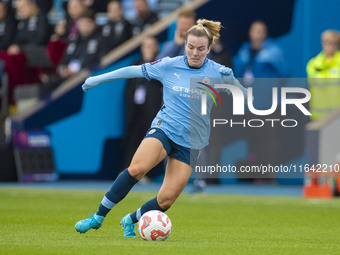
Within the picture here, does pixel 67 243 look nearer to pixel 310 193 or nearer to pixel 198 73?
pixel 198 73

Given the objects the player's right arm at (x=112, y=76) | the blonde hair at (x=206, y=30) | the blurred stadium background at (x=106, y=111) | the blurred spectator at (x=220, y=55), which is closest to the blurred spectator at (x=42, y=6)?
the blurred stadium background at (x=106, y=111)

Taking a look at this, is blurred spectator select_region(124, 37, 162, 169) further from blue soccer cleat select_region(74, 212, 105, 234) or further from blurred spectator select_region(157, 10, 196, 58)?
blue soccer cleat select_region(74, 212, 105, 234)

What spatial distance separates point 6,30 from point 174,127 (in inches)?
552

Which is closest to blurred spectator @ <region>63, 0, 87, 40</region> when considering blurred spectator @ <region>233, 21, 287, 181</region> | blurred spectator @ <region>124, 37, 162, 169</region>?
blurred spectator @ <region>124, 37, 162, 169</region>

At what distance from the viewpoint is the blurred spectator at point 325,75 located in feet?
49.8

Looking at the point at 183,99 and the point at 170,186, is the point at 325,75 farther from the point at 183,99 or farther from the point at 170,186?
the point at 170,186

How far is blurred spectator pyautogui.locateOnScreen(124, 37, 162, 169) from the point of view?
16595 mm

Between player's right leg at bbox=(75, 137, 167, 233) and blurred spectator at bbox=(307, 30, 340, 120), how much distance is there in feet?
25.0

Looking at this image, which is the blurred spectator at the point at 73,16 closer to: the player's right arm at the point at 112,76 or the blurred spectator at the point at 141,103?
the blurred spectator at the point at 141,103

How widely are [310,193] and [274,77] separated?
2.74 m

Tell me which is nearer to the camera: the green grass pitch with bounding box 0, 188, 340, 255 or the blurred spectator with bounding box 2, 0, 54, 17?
the green grass pitch with bounding box 0, 188, 340, 255

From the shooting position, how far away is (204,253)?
7223mm

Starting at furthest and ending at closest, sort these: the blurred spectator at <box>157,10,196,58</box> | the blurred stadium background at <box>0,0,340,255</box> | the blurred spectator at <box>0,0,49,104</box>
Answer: the blurred spectator at <box>0,0,49,104</box>
the blurred spectator at <box>157,10,196,58</box>
the blurred stadium background at <box>0,0,340,255</box>

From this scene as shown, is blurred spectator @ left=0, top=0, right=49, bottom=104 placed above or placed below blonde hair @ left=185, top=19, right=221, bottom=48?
below
